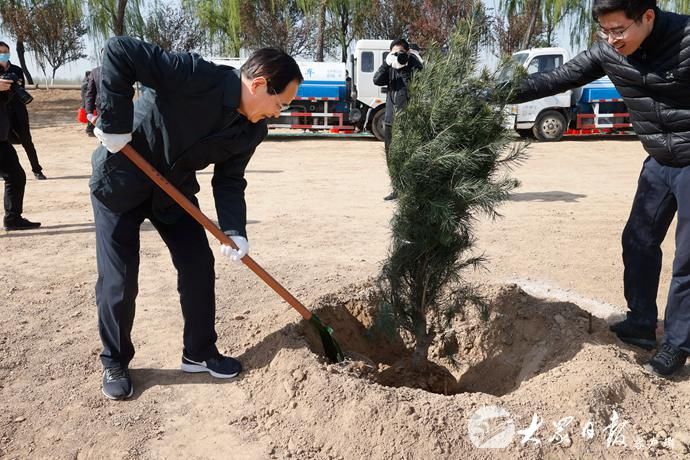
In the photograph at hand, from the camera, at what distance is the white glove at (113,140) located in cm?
284

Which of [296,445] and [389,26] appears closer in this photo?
[296,445]

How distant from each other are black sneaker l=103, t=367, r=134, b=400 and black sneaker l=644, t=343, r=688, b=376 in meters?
2.74

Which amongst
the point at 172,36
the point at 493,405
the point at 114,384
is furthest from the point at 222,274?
the point at 172,36

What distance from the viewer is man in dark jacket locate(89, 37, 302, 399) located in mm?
2885

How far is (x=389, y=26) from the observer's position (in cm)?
3078

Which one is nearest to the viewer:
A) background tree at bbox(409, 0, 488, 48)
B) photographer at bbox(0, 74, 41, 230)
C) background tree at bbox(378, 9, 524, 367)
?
background tree at bbox(378, 9, 524, 367)

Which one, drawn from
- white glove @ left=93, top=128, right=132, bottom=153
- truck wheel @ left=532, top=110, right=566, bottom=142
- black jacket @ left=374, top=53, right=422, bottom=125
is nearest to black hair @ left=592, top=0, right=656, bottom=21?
white glove @ left=93, top=128, right=132, bottom=153

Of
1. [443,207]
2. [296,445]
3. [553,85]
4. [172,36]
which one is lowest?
[296,445]

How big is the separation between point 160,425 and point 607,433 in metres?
2.05

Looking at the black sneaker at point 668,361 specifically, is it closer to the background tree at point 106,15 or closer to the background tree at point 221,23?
the background tree at point 106,15

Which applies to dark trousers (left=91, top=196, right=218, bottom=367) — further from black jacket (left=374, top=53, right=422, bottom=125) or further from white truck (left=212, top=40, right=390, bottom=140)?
white truck (left=212, top=40, right=390, bottom=140)

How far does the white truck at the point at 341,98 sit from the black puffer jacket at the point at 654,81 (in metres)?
12.9

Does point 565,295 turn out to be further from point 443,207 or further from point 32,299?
point 32,299

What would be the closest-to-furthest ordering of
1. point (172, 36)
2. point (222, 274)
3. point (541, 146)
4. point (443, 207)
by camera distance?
point (443, 207) < point (222, 274) < point (541, 146) < point (172, 36)
